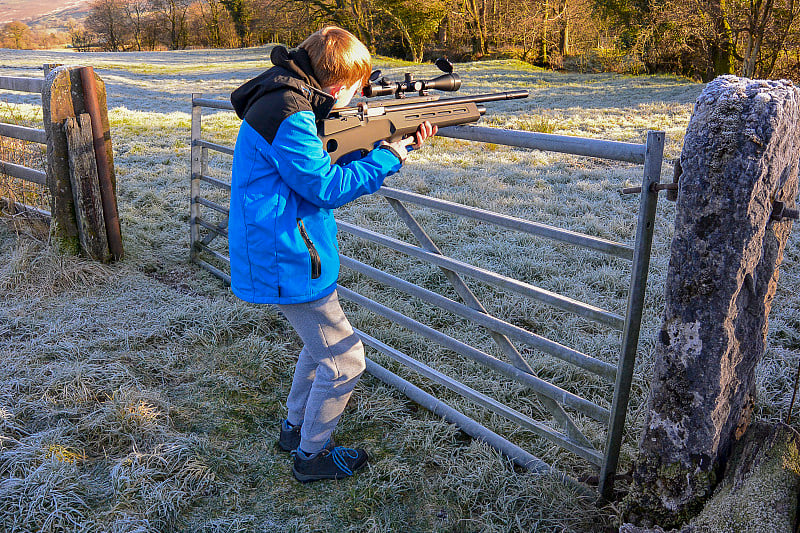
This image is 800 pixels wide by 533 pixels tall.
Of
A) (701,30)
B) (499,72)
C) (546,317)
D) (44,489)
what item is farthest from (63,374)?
(499,72)

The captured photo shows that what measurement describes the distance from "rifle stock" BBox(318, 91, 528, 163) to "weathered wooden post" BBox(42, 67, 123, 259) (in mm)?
3584

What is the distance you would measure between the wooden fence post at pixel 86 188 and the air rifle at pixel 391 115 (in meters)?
3.56

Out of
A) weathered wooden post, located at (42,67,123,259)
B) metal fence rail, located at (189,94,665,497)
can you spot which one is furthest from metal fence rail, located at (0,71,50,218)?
metal fence rail, located at (189,94,665,497)

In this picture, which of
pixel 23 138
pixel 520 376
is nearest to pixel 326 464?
pixel 520 376

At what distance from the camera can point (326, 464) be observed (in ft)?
10.2

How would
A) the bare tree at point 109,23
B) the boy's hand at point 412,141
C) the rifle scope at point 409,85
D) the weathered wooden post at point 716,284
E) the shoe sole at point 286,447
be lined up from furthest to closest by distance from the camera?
the bare tree at point 109,23 → the shoe sole at point 286,447 → the rifle scope at point 409,85 → the boy's hand at point 412,141 → the weathered wooden post at point 716,284

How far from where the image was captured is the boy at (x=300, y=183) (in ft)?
7.97

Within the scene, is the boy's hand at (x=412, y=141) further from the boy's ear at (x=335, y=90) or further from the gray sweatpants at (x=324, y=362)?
the gray sweatpants at (x=324, y=362)

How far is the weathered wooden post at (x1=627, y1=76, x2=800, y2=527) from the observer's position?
192 cm

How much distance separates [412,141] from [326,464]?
1.76m

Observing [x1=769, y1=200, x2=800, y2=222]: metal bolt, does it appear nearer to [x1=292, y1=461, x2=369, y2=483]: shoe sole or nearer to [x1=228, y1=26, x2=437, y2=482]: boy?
[x1=228, y1=26, x2=437, y2=482]: boy

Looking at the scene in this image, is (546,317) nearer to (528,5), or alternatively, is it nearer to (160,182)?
(160,182)

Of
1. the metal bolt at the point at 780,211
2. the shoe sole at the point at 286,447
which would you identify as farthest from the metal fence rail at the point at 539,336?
the shoe sole at the point at 286,447

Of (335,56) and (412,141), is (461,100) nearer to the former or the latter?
(412,141)
